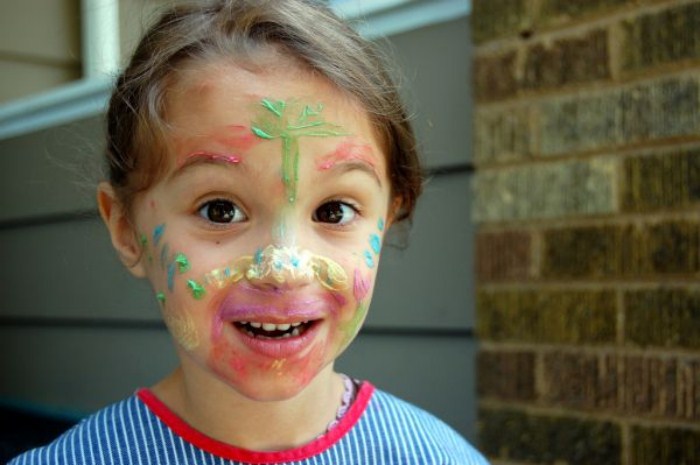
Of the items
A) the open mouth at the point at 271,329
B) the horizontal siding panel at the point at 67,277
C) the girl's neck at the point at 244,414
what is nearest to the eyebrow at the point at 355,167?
the open mouth at the point at 271,329

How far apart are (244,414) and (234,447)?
61 mm

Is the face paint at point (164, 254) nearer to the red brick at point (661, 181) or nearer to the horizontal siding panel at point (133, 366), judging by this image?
the red brick at point (661, 181)

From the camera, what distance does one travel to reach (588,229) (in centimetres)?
235

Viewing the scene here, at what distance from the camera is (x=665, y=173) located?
220 cm

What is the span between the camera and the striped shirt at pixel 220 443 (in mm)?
1613

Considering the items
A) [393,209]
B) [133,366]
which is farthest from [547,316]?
[133,366]

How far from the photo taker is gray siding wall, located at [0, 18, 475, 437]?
2949 millimetres

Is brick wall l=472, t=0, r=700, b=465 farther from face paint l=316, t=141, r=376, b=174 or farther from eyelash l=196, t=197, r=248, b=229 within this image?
eyelash l=196, t=197, r=248, b=229

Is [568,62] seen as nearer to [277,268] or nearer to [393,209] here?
[393,209]

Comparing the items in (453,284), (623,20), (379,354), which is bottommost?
(379,354)

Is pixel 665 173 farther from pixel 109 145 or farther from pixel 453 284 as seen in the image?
pixel 109 145

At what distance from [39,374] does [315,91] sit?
371 cm

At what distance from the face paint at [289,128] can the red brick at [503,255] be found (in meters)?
1.11

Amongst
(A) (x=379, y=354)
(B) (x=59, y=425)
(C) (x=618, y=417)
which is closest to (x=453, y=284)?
(A) (x=379, y=354)
